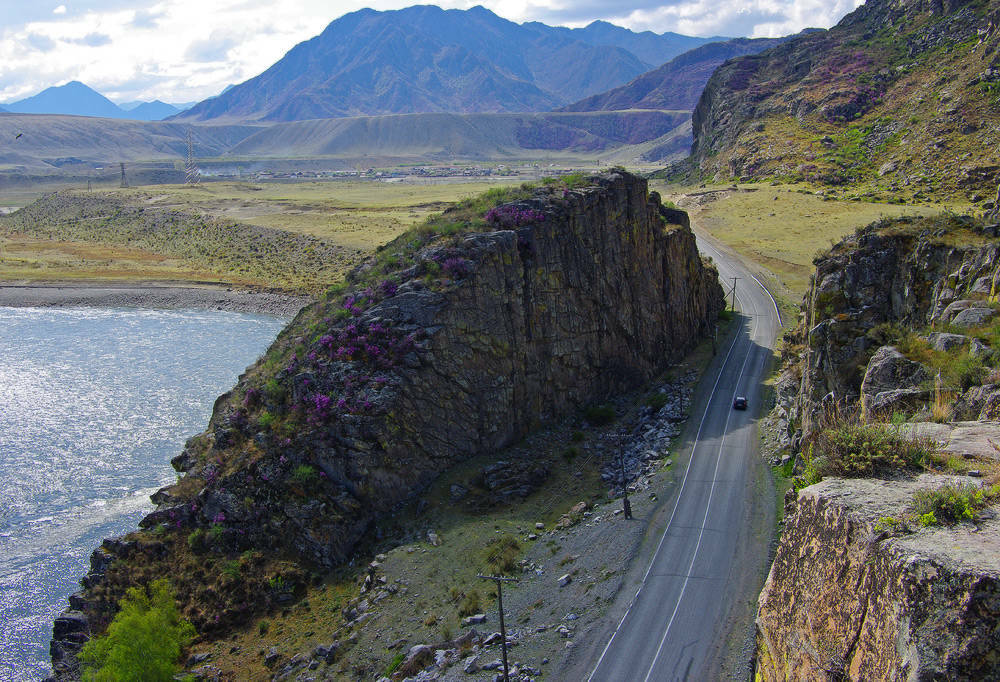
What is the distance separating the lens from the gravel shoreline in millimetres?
77750

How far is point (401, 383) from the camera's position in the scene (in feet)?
111

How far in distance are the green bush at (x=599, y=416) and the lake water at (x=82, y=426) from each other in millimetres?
22560

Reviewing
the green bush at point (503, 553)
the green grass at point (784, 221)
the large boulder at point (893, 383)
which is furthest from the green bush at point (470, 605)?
the green grass at point (784, 221)

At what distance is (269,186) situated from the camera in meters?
178

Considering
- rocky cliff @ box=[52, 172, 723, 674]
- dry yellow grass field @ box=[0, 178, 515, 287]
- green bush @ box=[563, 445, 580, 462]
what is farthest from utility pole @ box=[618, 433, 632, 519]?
dry yellow grass field @ box=[0, 178, 515, 287]

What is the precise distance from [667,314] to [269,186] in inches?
5946

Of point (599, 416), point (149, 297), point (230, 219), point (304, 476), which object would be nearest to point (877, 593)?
point (304, 476)

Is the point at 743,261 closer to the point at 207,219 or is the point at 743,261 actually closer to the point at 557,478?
the point at 557,478

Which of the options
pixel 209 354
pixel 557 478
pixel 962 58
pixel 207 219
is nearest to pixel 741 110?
pixel 962 58

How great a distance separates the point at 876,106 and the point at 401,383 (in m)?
100

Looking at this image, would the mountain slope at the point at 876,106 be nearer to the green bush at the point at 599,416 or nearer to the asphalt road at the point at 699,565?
the asphalt road at the point at 699,565

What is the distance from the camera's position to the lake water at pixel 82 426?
30719mm

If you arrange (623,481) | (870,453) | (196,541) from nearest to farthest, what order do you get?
(870,453)
(196,541)
(623,481)

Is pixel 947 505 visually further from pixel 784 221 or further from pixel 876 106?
pixel 876 106
